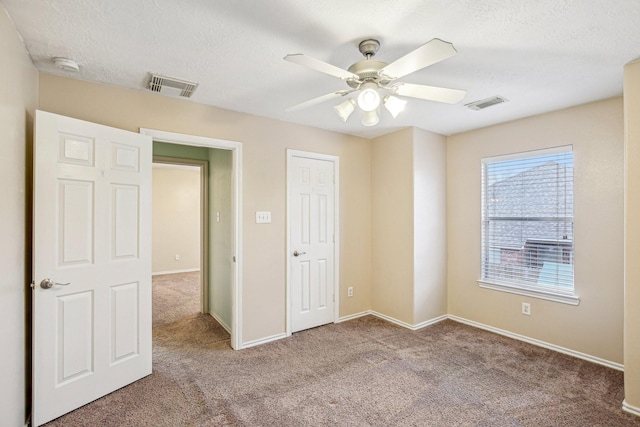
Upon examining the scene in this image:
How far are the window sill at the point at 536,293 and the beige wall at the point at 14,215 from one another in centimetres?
416

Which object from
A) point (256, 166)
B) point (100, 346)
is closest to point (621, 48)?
point (256, 166)

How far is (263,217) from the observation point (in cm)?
338

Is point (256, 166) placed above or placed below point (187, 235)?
above

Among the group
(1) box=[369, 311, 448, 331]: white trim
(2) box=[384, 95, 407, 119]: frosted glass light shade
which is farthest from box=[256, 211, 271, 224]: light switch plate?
(1) box=[369, 311, 448, 331]: white trim

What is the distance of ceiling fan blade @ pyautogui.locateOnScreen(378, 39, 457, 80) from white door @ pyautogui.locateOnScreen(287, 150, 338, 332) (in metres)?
2.00

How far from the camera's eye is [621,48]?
1978 millimetres

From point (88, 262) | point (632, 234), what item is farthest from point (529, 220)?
point (88, 262)

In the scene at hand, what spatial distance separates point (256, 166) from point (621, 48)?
293cm

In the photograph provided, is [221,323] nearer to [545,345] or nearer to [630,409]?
[545,345]

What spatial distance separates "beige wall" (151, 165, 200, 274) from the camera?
22.8 feet

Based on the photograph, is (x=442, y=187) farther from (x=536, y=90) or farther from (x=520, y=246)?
(x=536, y=90)

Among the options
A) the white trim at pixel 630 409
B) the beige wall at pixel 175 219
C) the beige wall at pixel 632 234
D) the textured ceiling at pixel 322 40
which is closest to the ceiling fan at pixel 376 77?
the textured ceiling at pixel 322 40

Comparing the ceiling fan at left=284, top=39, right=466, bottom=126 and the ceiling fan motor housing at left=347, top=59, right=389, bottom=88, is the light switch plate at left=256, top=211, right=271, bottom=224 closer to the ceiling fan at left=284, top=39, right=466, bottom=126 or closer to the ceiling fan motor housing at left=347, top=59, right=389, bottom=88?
the ceiling fan at left=284, top=39, right=466, bottom=126

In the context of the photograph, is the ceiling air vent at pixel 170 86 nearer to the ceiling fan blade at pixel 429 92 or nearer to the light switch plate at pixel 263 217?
the light switch plate at pixel 263 217
